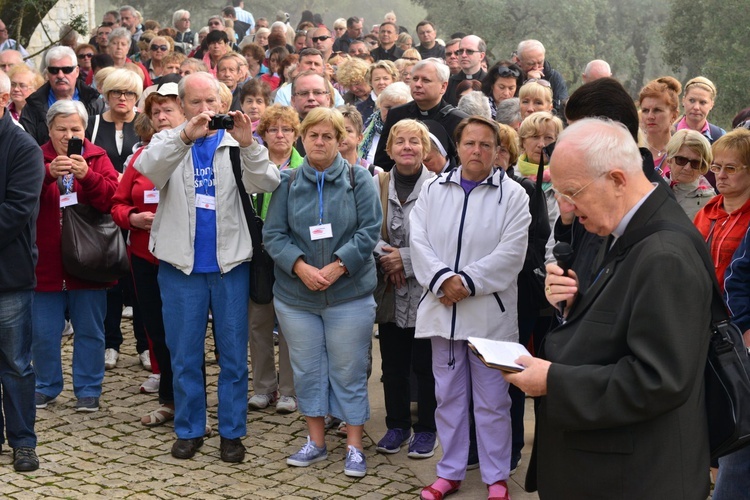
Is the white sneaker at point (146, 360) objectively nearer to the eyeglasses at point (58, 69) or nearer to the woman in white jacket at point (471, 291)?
the woman in white jacket at point (471, 291)

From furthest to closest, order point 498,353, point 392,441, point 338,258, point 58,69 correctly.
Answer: point 58,69 < point 392,441 < point 338,258 < point 498,353

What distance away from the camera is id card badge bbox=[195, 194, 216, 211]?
5.92m

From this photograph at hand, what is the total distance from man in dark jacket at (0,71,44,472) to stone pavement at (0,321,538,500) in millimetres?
258

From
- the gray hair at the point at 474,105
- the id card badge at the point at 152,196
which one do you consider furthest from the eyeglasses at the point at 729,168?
the id card badge at the point at 152,196

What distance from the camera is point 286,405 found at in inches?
276

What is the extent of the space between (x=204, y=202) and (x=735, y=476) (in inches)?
132

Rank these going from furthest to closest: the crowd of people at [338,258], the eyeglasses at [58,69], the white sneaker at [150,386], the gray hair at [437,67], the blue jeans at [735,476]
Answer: the eyeglasses at [58,69]
the gray hair at [437,67]
the white sneaker at [150,386]
the crowd of people at [338,258]
the blue jeans at [735,476]

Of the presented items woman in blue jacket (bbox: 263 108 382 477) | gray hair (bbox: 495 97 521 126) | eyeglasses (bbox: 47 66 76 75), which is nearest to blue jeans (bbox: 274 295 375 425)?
woman in blue jacket (bbox: 263 108 382 477)

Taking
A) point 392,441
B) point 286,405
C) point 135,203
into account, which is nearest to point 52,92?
point 135,203

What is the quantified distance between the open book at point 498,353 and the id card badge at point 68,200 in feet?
13.4

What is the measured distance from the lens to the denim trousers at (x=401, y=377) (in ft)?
20.5

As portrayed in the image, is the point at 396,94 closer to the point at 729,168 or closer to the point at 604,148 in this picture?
the point at 729,168

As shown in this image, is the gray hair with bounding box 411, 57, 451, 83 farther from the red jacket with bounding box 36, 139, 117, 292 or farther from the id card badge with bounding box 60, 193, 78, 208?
the id card badge with bounding box 60, 193, 78, 208

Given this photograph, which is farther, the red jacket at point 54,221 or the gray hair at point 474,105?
the gray hair at point 474,105
